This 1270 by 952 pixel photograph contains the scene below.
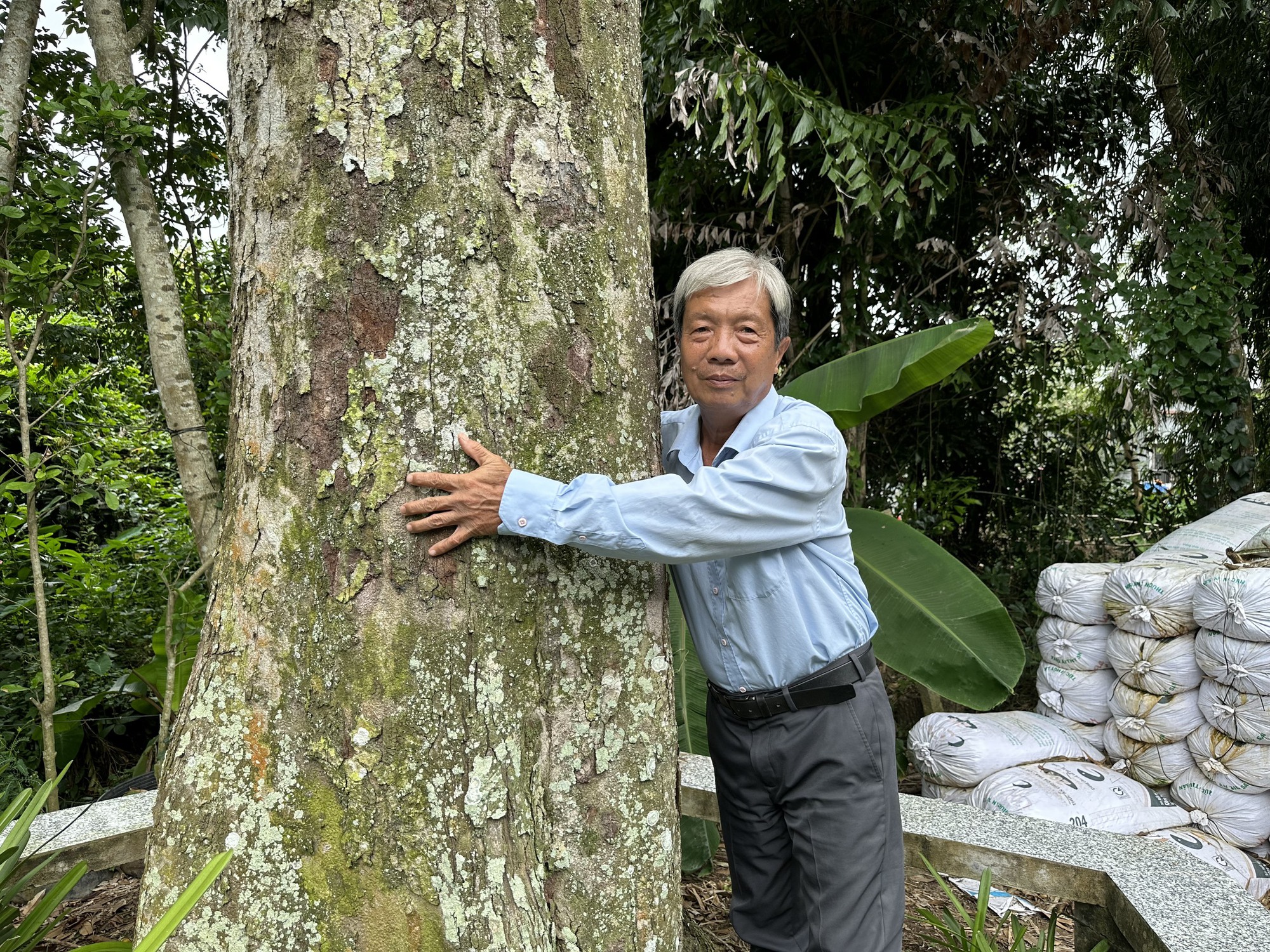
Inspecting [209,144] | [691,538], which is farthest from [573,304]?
[209,144]

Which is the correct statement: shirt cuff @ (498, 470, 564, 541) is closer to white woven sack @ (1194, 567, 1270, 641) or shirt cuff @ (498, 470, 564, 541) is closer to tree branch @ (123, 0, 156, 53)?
white woven sack @ (1194, 567, 1270, 641)

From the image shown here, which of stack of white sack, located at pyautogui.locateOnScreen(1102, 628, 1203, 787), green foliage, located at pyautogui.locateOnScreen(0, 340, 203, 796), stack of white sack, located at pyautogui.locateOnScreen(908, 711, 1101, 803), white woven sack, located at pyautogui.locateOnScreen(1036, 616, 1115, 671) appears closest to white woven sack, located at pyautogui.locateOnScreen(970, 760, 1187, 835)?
stack of white sack, located at pyautogui.locateOnScreen(908, 711, 1101, 803)

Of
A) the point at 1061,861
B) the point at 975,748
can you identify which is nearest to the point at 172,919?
the point at 1061,861

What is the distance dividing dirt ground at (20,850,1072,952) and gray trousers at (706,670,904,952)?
633 mm

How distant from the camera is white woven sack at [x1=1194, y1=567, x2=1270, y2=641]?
11.1ft

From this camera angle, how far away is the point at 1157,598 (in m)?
3.81

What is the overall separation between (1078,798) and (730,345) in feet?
9.32

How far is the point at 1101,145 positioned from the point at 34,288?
21.3ft

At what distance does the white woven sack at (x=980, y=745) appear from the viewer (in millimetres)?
3736

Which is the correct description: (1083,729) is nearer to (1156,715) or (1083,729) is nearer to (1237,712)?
(1156,715)

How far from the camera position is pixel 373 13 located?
1.35 meters

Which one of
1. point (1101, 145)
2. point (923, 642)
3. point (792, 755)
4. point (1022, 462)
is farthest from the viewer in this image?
point (1022, 462)

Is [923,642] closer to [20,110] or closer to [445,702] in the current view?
[445,702]

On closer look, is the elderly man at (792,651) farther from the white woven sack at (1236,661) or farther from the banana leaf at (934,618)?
the white woven sack at (1236,661)
